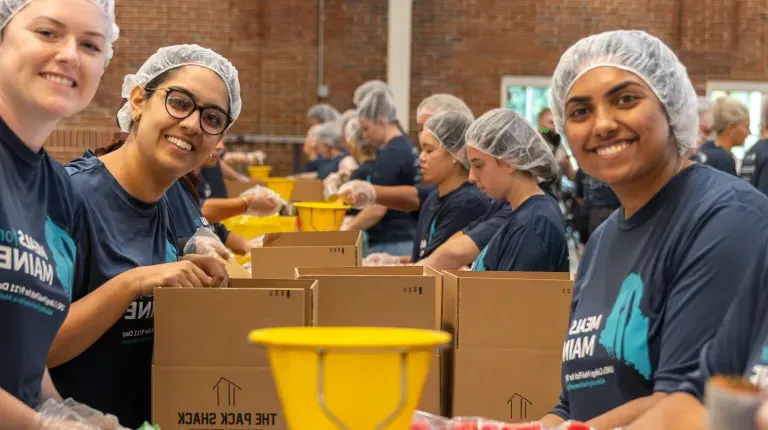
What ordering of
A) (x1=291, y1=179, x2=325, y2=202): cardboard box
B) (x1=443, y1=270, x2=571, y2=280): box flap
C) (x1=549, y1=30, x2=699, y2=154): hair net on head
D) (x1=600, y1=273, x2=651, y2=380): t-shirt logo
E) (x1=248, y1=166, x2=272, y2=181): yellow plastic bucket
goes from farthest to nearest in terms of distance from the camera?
(x1=248, y1=166, x2=272, y2=181): yellow plastic bucket, (x1=291, y1=179, x2=325, y2=202): cardboard box, (x1=443, y1=270, x2=571, y2=280): box flap, (x1=549, y1=30, x2=699, y2=154): hair net on head, (x1=600, y1=273, x2=651, y2=380): t-shirt logo

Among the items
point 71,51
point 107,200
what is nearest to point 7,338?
point 71,51

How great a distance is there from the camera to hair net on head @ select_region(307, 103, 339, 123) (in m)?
9.81

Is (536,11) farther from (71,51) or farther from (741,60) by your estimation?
(71,51)

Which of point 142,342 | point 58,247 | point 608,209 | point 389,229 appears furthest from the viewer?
point 608,209

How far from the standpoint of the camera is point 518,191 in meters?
3.49

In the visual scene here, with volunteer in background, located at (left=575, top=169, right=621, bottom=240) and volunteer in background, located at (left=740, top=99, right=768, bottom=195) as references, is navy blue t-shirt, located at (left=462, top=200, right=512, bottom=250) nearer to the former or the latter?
volunteer in background, located at (left=740, top=99, right=768, bottom=195)

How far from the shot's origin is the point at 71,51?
1572 millimetres

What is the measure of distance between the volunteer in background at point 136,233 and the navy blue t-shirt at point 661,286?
885mm

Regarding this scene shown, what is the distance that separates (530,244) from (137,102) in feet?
4.84

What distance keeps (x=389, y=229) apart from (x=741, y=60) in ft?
23.6

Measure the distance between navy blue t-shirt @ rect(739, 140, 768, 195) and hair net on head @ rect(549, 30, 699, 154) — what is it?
4357mm

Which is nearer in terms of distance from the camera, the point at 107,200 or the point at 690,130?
the point at 690,130

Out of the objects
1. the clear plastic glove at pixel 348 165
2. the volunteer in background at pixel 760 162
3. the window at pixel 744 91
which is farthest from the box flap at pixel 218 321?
the window at pixel 744 91

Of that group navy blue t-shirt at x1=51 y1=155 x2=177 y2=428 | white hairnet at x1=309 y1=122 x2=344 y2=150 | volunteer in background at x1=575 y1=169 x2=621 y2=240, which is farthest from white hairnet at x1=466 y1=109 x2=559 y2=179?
white hairnet at x1=309 y1=122 x2=344 y2=150
